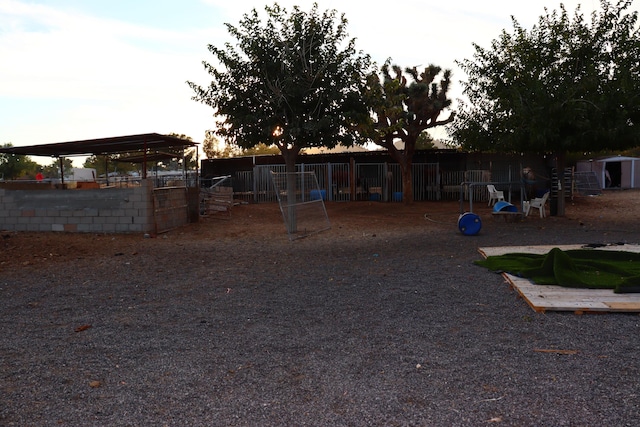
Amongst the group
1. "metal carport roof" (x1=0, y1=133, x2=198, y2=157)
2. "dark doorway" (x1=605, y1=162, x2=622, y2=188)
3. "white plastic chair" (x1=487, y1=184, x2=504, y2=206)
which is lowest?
"white plastic chair" (x1=487, y1=184, x2=504, y2=206)

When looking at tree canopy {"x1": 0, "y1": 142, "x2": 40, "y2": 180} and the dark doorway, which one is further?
tree canopy {"x1": 0, "y1": 142, "x2": 40, "y2": 180}

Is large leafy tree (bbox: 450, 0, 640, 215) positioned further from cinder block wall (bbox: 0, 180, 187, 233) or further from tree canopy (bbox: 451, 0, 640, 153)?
cinder block wall (bbox: 0, 180, 187, 233)

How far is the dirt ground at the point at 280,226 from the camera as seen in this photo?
1201cm

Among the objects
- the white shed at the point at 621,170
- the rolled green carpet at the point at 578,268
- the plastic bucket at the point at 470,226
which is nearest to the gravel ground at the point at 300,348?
the rolled green carpet at the point at 578,268

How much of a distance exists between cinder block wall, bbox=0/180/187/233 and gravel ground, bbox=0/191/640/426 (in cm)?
472

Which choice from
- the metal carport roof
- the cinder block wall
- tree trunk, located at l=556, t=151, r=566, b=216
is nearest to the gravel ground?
the cinder block wall

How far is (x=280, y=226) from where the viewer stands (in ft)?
55.1

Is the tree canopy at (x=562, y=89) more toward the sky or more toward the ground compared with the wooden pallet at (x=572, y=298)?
more toward the sky

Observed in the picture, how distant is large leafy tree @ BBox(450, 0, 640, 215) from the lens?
14.9 m

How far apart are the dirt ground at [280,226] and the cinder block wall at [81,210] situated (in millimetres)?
408

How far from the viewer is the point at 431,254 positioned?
35.0ft

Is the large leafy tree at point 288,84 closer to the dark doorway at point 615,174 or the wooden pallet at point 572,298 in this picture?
the wooden pallet at point 572,298

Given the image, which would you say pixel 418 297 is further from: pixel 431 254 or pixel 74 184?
pixel 74 184

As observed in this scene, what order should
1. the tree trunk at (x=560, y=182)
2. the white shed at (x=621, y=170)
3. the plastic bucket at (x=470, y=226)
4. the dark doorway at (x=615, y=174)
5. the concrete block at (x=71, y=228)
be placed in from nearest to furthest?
1. the plastic bucket at (x=470, y=226)
2. the concrete block at (x=71, y=228)
3. the tree trunk at (x=560, y=182)
4. the white shed at (x=621, y=170)
5. the dark doorway at (x=615, y=174)
